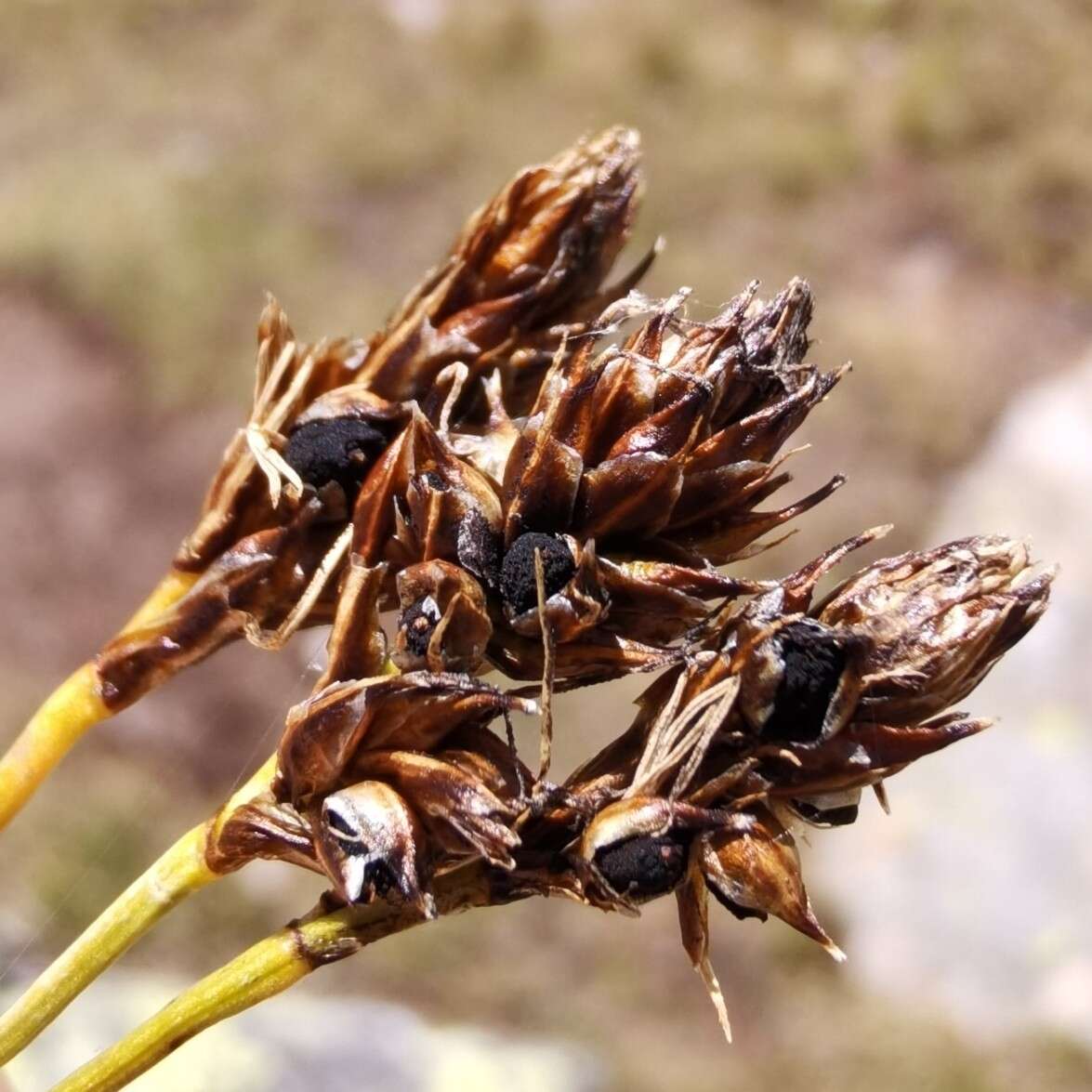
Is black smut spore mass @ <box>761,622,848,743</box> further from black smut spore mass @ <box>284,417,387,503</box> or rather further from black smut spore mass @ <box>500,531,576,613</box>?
black smut spore mass @ <box>284,417,387,503</box>

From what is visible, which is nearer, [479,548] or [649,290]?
[479,548]

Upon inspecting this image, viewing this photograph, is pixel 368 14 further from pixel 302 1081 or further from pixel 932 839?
pixel 302 1081

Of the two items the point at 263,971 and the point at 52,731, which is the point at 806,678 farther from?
the point at 52,731

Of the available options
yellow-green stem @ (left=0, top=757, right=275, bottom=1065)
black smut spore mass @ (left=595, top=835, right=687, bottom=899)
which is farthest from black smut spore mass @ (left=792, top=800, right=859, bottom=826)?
yellow-green stem @ (left=0, top=757, right=275, bottom=1065)

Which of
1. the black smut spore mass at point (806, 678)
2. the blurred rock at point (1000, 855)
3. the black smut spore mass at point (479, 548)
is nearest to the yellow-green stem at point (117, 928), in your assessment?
the black smut spore mass at point (479, 548)

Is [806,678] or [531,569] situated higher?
[531,569]

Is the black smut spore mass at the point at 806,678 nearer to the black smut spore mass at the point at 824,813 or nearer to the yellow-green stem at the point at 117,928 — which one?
the black smut spore mass at the point at 824,813

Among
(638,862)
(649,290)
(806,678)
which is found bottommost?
(638,862)

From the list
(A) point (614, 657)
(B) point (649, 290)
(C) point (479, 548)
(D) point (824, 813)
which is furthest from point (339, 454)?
(B) point (649, 290)
